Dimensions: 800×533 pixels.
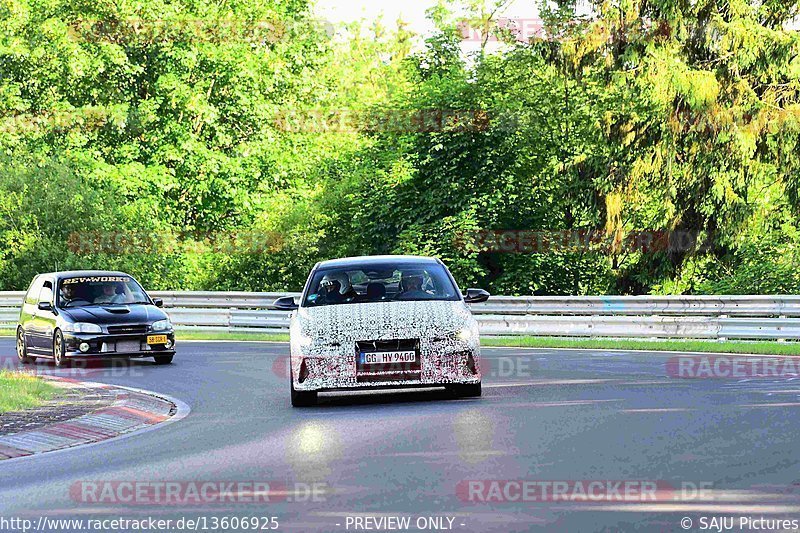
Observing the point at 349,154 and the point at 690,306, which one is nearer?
the point at 690,306

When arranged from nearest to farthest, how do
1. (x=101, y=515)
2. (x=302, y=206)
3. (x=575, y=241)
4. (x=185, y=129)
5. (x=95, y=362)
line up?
(x=101, y=515) < (x=95, y=362) < (x=575, y=241) < (x=302, y=206) < (x=185, y=129)

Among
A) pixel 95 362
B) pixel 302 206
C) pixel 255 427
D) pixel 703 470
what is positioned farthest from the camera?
pixel 302 206

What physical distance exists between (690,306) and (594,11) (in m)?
19.7

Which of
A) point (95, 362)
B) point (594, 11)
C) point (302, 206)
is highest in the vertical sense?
point (594, 11)

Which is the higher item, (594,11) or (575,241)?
(594,11)

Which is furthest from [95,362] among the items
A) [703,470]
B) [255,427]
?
[703,470]

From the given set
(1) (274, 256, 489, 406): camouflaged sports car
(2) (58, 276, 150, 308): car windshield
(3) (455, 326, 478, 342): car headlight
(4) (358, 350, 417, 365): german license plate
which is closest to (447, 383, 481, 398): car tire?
(1) (274, 256, 489, 406): camouflaged sports car

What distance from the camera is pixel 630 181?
4403 centimetres

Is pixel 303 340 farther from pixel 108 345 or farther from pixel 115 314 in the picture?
pixel 115 314

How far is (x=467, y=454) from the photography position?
38.5ft

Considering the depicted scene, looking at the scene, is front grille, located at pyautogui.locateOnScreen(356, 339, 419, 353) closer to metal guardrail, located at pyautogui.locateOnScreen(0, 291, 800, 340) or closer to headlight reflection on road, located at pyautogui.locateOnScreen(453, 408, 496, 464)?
headlight reflection on road, located at pyautogui.locateOnScreen(453, 408, 496, 464)

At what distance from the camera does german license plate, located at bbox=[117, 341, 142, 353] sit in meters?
24.7

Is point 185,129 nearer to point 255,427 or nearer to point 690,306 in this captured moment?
point 690,306

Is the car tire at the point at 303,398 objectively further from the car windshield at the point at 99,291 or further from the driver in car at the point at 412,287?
the car windshield at the point at 99,291
